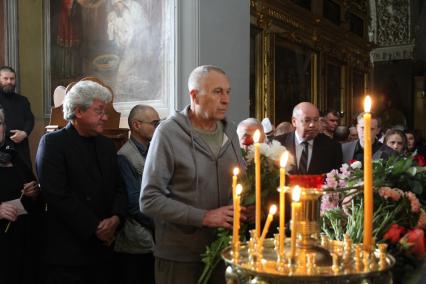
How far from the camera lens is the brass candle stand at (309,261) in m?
1.24

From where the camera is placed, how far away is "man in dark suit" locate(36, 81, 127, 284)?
3.07m

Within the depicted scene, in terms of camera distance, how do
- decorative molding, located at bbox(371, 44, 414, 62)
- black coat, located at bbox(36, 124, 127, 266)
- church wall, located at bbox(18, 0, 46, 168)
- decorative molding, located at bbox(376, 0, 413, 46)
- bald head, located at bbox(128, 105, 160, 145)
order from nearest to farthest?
black coat, located at bbox(36, 124, 127, 266) < bald head, located at bbox(128, 105, 160, 145) < church wall, located at bbox(18, 0, 46, 168) < decorative molding, located at bbox(371, 44, 414, 62) < decorative molding, located at bbox(376, 0, 413, 46)

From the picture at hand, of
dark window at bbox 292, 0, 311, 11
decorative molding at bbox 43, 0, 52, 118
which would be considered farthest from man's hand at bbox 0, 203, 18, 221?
dark window at bbox 292, 0, 311, 11

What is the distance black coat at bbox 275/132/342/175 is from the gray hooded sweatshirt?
2.16 m

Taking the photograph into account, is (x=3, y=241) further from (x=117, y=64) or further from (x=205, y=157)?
(x=117, y=64)

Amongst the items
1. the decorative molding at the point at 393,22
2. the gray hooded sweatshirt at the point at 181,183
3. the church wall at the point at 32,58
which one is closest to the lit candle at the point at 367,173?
the gray hooded sweatshirt at the point at 181,183

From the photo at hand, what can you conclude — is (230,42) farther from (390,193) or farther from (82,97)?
(390,193)

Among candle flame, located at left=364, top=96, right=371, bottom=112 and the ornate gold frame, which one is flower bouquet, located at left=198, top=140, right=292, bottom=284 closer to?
candle flame, located at left=364, top=96, right=371, bottom=112

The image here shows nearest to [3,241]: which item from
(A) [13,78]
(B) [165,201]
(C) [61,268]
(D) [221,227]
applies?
(C) [61,268]

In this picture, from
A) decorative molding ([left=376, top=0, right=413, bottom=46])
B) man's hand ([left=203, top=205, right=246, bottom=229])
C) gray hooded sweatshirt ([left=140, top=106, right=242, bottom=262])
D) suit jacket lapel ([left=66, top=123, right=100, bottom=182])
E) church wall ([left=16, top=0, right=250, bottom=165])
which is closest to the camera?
man's hand ([left=203, top=205, right=246, bottom=229])

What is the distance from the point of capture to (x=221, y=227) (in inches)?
87.0

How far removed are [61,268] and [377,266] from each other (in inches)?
86.7

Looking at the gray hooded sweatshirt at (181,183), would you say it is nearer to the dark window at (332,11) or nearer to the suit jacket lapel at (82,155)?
the suit jacket lapel at (82,155)

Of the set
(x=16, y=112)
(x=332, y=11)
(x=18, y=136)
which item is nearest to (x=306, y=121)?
(x=18, y=136)
